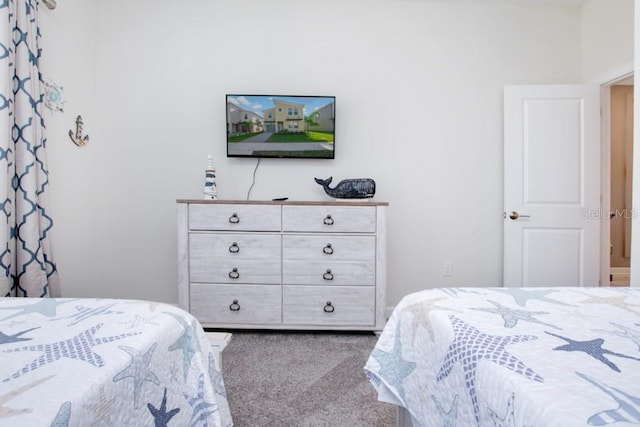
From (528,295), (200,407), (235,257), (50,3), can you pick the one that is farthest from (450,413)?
(50,3)

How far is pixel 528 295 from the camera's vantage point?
3.05 feet

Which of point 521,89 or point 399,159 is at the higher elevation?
point 521,89

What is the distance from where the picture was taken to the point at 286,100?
254cm

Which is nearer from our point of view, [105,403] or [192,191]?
[105,403]

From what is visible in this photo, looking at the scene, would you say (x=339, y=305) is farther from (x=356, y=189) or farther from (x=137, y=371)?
(x=137, y=371)

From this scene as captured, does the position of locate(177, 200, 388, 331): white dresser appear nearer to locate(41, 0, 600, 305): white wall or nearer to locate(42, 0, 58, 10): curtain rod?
locate(41, 0, 600, 305): white wall

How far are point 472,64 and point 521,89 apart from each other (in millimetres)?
439

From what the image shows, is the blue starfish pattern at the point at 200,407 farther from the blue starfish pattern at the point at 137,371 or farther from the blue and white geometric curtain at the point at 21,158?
the blue and white geometric curtain at the point at 21,158

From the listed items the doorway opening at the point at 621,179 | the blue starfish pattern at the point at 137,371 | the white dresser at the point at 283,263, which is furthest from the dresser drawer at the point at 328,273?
the doorway opening at the point at 621,179

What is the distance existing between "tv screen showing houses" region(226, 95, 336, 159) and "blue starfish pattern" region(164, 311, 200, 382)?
1906 millimetres

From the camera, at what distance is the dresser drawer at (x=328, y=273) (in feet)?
7.21

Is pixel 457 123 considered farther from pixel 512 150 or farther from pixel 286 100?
pixel 286 100

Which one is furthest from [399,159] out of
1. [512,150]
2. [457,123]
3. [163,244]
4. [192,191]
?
[163,244]

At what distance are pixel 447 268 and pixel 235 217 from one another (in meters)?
1.80
